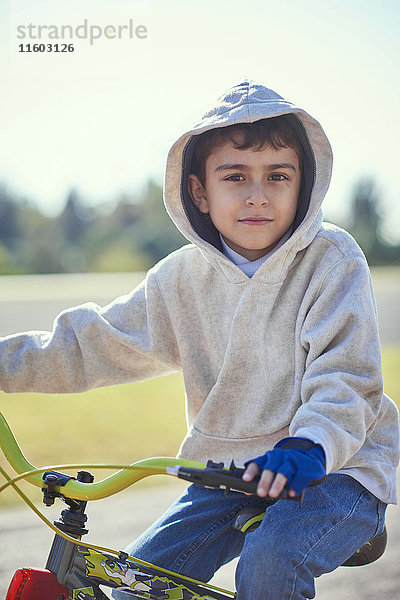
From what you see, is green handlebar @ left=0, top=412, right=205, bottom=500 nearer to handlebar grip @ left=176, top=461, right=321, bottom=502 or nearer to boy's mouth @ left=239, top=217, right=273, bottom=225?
handlebar grip @ left=176, top=461, right=321, bottom=502

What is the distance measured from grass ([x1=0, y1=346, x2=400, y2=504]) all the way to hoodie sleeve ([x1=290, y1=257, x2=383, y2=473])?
10.1 ft

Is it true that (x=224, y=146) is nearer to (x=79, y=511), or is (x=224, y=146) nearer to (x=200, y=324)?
(x=200, y=324)

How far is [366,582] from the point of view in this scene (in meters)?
3.54

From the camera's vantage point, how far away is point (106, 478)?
5.63 feet

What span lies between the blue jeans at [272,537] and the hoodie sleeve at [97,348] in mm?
434

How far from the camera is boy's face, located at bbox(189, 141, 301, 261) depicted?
7.50 feet

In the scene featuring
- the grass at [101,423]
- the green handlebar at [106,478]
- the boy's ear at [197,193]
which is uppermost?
the boy's ear at [197,193]

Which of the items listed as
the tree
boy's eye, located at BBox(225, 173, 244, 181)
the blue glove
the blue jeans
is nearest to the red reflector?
the blue jeans

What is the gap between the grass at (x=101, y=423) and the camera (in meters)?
5.63

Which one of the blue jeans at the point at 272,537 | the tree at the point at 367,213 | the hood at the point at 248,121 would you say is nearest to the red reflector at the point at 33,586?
the blue jeans at the point at 272,537

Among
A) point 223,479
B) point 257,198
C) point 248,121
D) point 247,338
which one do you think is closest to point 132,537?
point 247,338

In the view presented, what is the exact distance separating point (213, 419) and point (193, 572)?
431mm

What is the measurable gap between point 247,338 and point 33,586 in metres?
0.91

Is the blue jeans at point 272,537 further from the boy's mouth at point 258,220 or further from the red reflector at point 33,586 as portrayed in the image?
the boy's mouth at point 258,220
